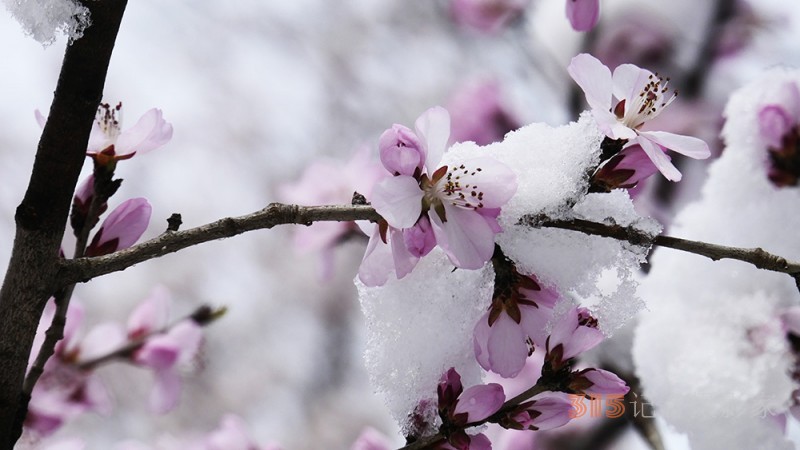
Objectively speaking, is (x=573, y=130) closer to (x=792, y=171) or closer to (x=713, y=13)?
(x=792, y=171)

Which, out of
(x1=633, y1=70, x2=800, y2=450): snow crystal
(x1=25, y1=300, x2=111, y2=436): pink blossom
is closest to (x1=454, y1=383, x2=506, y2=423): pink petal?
(x1=633, y1=70, x2=800, y2=450): snow crystal

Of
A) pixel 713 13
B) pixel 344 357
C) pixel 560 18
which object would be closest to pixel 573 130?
pixel 560 18

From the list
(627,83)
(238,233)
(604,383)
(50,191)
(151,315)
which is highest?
(151,315)

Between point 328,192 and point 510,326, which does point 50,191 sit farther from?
point 328,192

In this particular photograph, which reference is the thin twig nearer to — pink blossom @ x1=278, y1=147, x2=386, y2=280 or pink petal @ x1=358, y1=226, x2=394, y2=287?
pink petal @ x1=358, y1=226, x2=394, y2=287

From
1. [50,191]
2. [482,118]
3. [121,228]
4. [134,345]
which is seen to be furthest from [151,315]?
[482,118]

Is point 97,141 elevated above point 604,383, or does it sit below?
above
